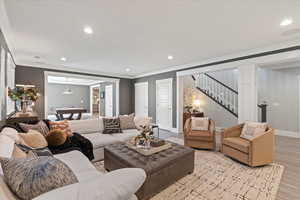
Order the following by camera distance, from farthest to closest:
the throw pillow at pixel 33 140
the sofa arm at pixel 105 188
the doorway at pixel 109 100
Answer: the doorway at pixel 109 100 < the throw pillow at pixel 33 140 < the sofa arm at pixel 105 188

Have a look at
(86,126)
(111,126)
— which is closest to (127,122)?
(111,126)

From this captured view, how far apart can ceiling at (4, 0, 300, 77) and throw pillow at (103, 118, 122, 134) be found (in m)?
1.91

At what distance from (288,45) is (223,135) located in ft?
8.48

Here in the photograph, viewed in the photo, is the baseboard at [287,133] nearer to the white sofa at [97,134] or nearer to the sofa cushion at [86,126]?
the white sofa at [97,134]

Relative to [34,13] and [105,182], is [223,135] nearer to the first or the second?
[105,182]

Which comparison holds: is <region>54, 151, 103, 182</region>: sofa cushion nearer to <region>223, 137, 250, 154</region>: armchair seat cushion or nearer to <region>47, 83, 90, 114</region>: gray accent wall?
<region>223, 137, 250, 154</region>: armchair seat cushion

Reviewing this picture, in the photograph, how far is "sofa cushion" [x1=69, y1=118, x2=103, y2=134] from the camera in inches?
139

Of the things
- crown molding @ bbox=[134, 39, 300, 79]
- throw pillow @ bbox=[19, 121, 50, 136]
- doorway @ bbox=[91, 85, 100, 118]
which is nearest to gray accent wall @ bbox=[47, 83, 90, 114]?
doorway @ bbox=[91, 85, 100, 118]

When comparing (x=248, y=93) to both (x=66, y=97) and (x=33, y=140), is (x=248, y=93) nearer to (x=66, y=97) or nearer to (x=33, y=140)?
(x=33, y=140)

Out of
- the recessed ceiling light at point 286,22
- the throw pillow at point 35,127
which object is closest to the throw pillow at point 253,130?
the recessed ceiling light at point 286,22

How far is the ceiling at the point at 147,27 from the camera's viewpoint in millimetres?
2184

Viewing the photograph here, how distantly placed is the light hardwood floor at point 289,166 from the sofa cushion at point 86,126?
3.59 m

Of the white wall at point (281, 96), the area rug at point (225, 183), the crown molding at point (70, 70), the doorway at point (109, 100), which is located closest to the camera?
Result: the area rug at point (225, 183)

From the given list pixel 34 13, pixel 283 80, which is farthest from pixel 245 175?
pixel 283 80
